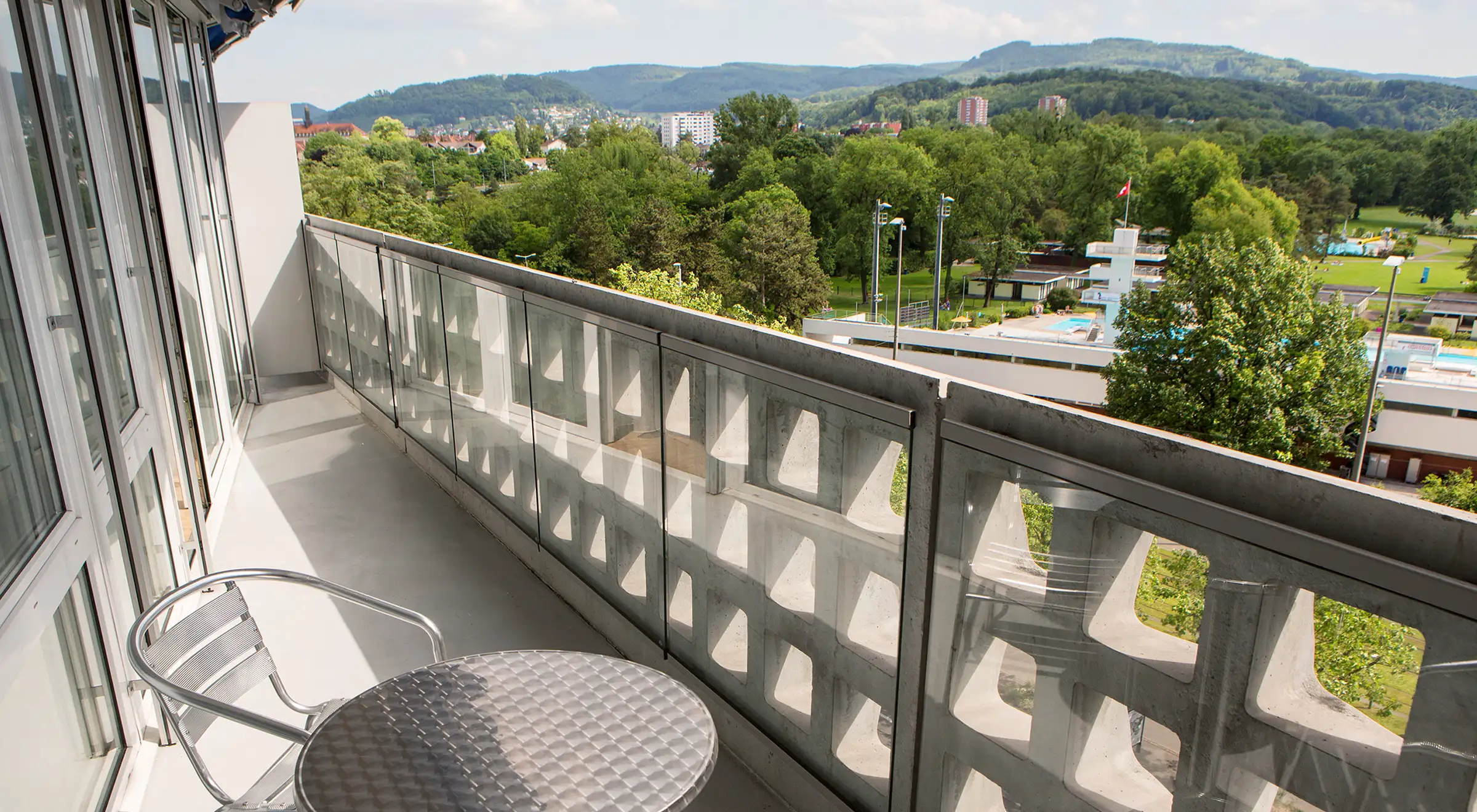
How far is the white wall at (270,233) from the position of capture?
8.41 m

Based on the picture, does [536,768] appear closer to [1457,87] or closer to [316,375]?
[316,375]

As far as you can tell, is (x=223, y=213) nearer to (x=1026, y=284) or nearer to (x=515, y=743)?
(x=515, y=743)

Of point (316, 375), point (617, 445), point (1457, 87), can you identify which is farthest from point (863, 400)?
point (1457, 87)

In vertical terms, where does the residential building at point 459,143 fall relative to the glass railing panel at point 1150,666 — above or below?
above

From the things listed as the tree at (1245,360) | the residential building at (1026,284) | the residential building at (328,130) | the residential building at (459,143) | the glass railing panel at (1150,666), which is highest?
the residential building at (328,130)

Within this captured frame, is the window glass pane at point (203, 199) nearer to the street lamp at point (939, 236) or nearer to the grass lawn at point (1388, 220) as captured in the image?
the street lamp at point (939, 236)

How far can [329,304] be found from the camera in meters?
8.12

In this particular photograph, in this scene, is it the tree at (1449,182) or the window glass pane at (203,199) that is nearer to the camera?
the window glass pane at (203,199)

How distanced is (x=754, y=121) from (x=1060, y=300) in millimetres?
28517

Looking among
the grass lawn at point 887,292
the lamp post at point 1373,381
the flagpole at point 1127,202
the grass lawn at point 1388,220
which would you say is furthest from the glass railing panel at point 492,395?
the grass lawn at point 1388,220

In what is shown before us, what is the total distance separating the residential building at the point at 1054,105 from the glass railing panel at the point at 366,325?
87984mm

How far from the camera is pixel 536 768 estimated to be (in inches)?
68.7

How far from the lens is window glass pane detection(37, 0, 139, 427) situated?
2.87 meters

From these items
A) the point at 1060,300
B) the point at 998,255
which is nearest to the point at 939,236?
the point at 998,255
